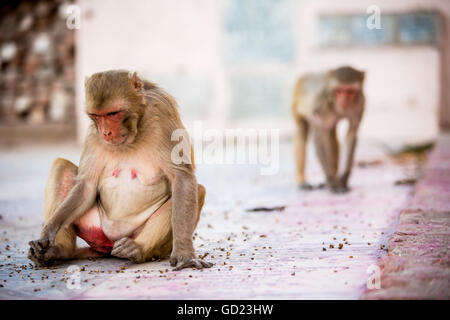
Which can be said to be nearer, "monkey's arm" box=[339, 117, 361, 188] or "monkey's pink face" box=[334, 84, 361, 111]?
"monkey's pink face" box=[334, 84, 361, 111]

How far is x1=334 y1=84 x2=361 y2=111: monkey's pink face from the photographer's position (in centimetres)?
611

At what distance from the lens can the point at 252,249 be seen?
364cm

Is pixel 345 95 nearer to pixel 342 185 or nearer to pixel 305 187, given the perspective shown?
pixel 342 185

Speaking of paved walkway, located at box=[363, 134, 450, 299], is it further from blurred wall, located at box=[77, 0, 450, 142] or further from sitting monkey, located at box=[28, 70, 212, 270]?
blurred wall, located at box=[77, 0, 450, 142]

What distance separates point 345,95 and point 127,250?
11.4ft

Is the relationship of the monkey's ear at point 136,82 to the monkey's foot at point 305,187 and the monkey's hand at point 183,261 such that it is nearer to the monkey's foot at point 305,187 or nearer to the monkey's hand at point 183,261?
the monkey's hand at point 183,261

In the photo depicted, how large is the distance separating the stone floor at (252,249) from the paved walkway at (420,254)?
128 millimetres

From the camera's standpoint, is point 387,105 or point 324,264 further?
point 387,105

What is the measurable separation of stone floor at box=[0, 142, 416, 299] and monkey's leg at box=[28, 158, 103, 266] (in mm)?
63

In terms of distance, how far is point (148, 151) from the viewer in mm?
3201

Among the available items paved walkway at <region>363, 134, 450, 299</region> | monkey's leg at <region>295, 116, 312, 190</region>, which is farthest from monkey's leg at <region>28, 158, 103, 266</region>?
monkey's leg at <region>295, 116, 312, 190</region>
